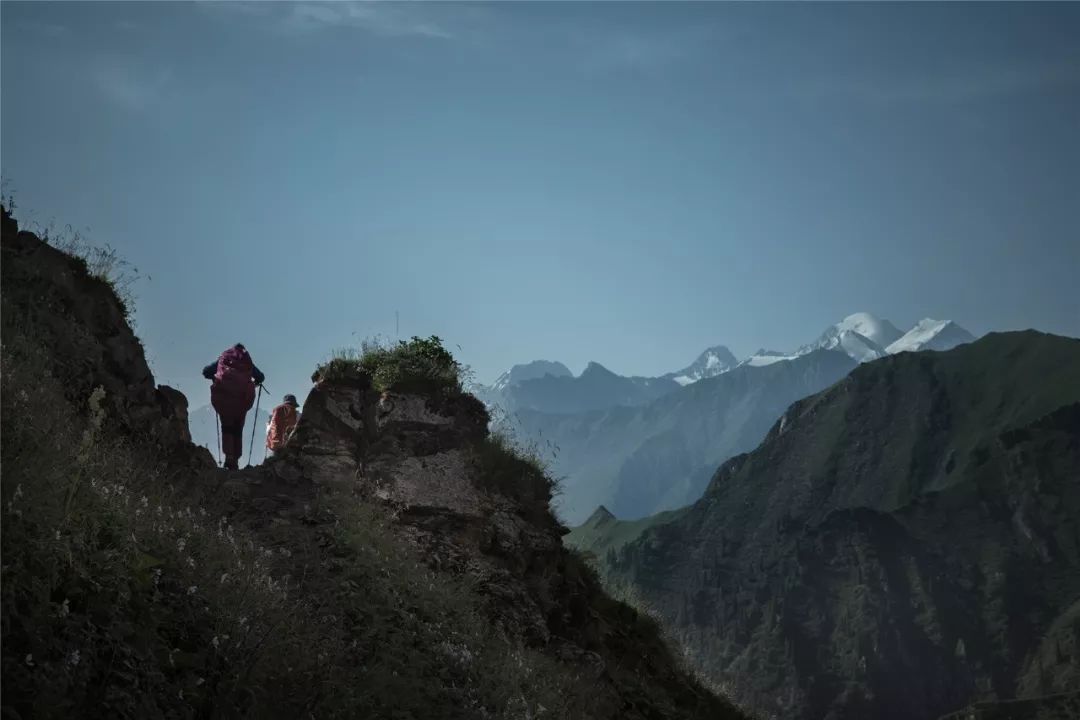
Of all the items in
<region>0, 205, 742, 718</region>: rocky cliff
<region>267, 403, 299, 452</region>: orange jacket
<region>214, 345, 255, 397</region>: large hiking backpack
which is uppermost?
<region>214, 345, 255, 397</region>: large hiking backpack

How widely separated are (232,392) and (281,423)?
185 centimetres

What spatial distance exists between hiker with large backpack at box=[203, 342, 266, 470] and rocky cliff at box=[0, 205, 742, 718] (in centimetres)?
147

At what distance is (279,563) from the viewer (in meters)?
10.5

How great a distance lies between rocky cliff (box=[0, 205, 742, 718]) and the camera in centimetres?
650

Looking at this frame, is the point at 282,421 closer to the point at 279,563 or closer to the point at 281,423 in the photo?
the point at 281,423

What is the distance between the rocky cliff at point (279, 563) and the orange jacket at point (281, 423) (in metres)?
2.35

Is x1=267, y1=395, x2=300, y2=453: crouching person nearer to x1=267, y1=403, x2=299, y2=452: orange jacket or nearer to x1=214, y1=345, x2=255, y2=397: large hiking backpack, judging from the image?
x1=267, y1=403, x2=299, y2=452: orange jacket

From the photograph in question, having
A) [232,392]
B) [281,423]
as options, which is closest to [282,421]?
[281,423]

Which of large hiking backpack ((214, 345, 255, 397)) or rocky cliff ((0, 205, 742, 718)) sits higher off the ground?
large hiking backpack ((214, 345, 255, 397))

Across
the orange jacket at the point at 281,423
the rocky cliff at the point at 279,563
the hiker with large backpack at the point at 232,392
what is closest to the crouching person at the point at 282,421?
the orange jacket at the point at 281,423

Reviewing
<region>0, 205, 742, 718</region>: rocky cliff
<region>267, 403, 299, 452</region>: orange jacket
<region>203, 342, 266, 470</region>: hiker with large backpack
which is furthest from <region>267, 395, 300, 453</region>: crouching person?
<region>0, 205, 742, 718</region>: rocky cliff

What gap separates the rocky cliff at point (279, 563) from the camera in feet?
21.3

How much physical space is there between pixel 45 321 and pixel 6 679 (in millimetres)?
6894

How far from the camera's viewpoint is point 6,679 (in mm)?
5477
